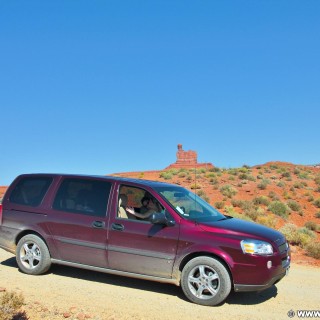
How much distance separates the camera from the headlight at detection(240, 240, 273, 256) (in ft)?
18.8

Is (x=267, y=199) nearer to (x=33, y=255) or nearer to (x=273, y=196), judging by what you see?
(x=273, y=196)

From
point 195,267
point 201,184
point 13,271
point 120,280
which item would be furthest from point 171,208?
point 201,184

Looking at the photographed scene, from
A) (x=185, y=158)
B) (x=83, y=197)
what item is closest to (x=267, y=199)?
(x=83, y=197)

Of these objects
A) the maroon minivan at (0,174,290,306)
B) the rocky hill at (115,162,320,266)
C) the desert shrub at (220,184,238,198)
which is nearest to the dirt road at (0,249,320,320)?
the maroon minivan at (0,174,290,306)

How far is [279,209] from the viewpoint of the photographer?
25547 millimetres

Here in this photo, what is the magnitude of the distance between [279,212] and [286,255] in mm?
19895

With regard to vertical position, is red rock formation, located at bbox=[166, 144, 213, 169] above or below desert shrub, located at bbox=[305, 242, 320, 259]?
above

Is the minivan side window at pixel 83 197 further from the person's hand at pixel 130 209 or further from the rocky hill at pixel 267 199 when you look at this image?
the rocky hill at pixel 267 199

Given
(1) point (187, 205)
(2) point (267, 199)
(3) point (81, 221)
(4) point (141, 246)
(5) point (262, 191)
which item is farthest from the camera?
(5) point (262, 191)

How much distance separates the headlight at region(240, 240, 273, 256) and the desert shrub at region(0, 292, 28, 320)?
3.04 metres

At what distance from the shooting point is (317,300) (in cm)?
633

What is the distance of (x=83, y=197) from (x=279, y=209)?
2064cm

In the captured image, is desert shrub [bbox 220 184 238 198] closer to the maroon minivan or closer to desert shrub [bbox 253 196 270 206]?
desert shrub [bbox 253 196 270 206]

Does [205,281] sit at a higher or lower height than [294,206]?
lower
